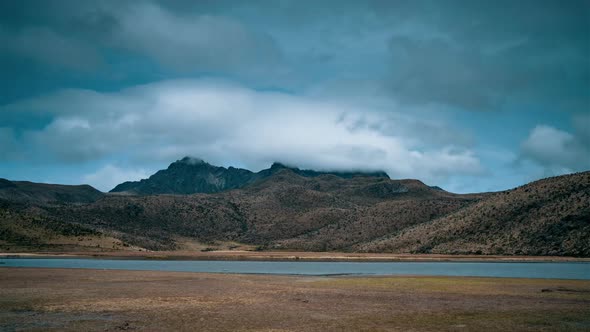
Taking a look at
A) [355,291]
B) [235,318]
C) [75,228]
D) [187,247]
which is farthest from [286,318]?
[187,247]

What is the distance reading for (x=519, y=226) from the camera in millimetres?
129500

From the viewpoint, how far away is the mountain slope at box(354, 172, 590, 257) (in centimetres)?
11600

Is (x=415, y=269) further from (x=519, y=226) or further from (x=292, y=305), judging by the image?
(x=519, y=226)

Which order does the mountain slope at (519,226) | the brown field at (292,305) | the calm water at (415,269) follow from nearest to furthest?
the brown field at (292,305), the calm water at (415,269), the mountain slope at (519,226)

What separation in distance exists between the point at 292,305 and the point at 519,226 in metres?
109

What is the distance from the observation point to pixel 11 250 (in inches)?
5448

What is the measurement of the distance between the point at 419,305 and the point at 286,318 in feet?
36.1

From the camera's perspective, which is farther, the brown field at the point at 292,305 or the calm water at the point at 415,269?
the calm water at the point at 415,269

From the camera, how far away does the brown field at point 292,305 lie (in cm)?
2802

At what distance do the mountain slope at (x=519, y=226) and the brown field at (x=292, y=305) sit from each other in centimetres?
7111

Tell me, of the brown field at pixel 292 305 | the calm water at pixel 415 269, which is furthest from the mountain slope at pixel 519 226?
the brown field at pixel 292 305

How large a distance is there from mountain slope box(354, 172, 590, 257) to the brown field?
233 ft

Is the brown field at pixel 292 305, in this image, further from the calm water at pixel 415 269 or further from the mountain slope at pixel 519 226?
the mountain slope at pixel 519 226

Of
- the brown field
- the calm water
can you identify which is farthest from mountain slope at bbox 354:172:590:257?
the brown field
